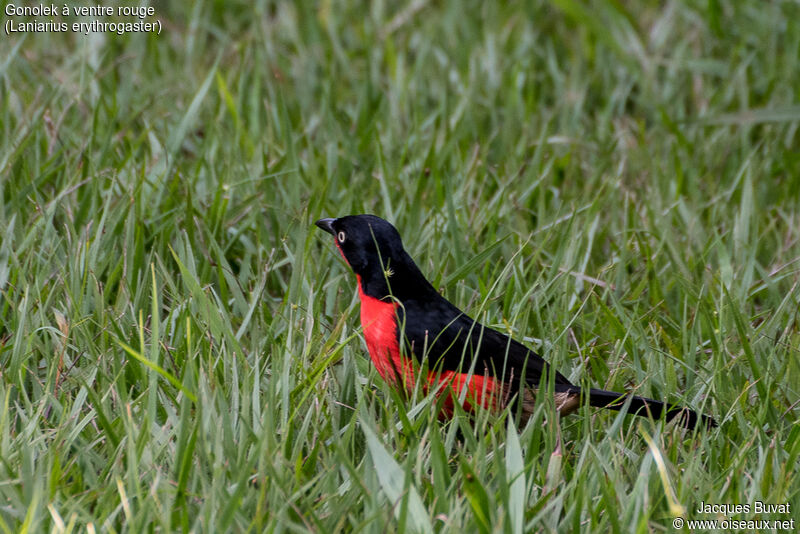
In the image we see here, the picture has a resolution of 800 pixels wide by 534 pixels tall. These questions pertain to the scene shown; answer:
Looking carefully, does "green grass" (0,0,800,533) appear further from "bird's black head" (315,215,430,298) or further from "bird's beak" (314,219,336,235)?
"bird's black head" (315,215,430,298)

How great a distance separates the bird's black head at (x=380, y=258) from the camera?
3555 mm

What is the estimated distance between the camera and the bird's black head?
3555mm

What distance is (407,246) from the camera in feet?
14.4

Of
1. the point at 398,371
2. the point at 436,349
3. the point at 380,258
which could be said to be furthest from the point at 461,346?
the point at 380,258

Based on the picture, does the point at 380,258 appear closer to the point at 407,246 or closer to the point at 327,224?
the point at 327,224

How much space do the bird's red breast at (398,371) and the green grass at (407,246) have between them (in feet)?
0.26

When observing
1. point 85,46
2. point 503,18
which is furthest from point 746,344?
point 503,18

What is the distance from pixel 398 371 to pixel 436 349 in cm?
15

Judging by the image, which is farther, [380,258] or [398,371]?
[380,258]

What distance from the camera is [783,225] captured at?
16.6ft

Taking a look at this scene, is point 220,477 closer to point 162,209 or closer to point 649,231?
point 162,209

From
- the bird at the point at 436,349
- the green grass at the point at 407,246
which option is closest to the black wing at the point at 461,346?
the bird at the point at 436,349

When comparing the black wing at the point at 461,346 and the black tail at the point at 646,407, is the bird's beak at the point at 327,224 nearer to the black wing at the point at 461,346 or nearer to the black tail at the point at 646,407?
the black wing at the point at 461,346

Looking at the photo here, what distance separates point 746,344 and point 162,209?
7.90 ft
